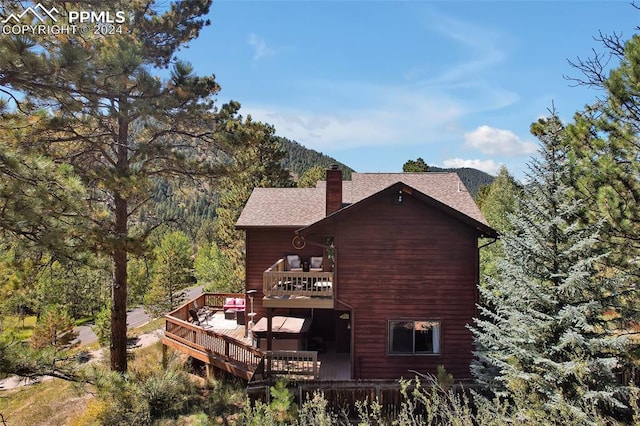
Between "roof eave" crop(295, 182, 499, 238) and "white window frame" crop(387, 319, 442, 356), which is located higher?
"roof eave" crop(295, 182, 499, 238)

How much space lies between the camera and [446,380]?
1025 cm

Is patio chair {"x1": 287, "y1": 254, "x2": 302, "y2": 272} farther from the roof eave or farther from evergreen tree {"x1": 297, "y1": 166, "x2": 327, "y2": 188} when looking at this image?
evergreen tree {"x1": 297, "y1": 166, "x2": 327, "y2": 188}

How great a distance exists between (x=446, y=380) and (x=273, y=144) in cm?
2357

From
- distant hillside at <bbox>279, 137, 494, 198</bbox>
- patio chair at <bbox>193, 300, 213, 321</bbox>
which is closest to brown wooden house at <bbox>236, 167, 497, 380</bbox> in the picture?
patio chair at <bbox>193, 300, 213, 321</bbox>

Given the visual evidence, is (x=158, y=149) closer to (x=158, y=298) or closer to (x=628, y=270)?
(x=628, y=270)

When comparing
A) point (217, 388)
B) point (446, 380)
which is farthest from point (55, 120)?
point (446, 380)

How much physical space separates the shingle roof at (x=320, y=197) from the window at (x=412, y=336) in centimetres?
436

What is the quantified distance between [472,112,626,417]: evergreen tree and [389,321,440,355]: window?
8.09 feet

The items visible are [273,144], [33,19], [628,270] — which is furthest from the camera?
[273,144]

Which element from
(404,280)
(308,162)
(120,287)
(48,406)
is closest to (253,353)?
(120,287)

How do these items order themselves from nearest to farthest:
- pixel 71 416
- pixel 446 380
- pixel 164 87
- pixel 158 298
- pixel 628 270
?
pixel 628 270, pixel 446 380, pixel 164 87, pixel 71 416, pixel 158 298

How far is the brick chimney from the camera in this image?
14.0 meters

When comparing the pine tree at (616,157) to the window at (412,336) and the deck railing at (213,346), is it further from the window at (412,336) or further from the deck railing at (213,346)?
the deck railing at (213,346)

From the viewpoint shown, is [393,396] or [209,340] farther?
[209,340]
